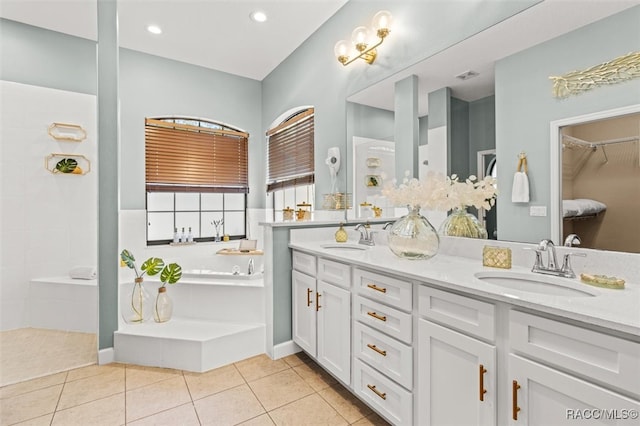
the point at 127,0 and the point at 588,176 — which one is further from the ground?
the point at 127,0

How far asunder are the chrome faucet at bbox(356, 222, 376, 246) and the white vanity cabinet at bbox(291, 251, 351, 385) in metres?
0.51

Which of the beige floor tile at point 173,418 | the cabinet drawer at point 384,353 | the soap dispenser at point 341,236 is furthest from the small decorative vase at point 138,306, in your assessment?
the cabinet drawer at point 384,353

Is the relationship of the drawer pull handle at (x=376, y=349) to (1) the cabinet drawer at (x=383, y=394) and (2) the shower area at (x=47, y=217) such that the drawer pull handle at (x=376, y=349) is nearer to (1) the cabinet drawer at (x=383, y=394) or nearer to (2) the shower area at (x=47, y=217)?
(1) the cabinet drawer at (x=383, y=394)

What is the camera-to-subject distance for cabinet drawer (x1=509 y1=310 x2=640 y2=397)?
0.75 metres

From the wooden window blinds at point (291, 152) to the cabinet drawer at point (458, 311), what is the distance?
7.52 ft

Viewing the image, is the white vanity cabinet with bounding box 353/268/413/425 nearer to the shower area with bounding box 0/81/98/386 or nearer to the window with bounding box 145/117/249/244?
the shower area with bounding box 0/81/98/386

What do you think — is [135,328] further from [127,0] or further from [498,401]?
[127,0]

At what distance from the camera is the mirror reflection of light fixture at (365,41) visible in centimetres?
221

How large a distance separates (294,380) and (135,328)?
1290mm

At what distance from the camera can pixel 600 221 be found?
1.28 meters

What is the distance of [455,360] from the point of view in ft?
3.78

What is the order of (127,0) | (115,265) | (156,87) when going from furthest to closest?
(156,87)
(127,0)
(115,265)

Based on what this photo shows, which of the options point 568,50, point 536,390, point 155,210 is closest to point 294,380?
point 536,390

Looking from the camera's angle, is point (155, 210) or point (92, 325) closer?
point (92, 325)
